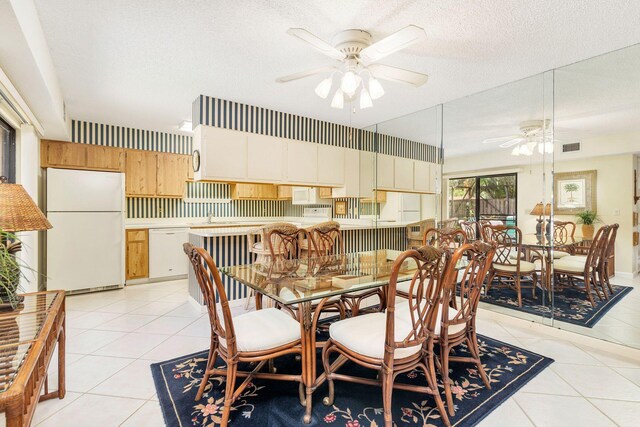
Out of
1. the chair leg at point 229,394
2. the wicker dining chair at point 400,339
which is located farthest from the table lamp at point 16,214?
the wicker dining chair at point 400,339

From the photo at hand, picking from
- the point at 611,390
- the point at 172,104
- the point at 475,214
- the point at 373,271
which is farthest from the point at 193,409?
the point at 475,214

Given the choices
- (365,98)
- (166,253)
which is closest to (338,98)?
(365,98)

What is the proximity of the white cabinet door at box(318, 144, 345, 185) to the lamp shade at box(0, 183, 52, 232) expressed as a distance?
10.7 feet

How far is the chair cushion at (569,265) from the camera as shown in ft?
9.86

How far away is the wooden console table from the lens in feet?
2.81

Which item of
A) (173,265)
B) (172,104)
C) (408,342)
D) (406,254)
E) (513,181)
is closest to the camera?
(406,254)

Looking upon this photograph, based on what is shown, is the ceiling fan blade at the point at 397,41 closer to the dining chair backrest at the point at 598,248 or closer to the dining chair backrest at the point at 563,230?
the dining chair backrest at the point at 563,230

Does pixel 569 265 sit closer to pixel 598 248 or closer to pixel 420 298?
pixel 598 248

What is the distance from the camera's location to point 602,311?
286 centimetres

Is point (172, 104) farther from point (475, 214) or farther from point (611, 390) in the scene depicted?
point (611, 390)

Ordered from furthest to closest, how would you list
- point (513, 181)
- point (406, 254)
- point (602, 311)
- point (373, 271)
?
point (513, 181), point (602, 311), point (373, 271), point (406, 254)

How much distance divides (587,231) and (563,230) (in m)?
0.18

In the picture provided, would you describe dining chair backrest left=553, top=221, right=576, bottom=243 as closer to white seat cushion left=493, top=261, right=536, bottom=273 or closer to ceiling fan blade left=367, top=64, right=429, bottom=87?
white seat cushion left=493, top=261, right=536, bottom=273

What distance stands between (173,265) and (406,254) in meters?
4.61
